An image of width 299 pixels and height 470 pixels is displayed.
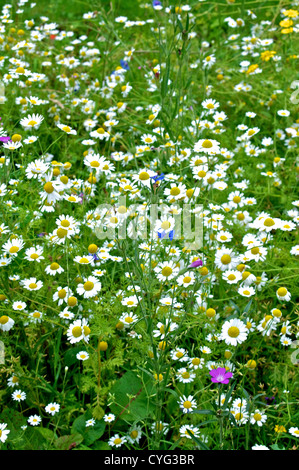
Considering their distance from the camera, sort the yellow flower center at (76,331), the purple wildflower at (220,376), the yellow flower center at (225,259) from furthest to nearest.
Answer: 1. the yellow flower center at (225,259)
2. the yellow flower center at (76,331)
3. the purple wildflower at (220,376)

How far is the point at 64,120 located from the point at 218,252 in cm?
157

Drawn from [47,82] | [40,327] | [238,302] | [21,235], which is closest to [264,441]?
[238,302]

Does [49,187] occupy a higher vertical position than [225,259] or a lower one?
higher

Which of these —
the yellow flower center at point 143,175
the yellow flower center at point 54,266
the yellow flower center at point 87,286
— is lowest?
the yellow flower center at point 87,286

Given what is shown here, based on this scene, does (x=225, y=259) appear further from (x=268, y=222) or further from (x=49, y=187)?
(x=49, y=187)

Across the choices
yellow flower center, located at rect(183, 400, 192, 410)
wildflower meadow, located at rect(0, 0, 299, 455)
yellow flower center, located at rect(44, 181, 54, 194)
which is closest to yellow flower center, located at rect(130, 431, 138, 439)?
wildflower meadow, located at rect(0, 0, 299, 455)

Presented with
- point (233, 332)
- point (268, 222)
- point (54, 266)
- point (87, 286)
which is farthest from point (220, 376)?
point (268, 222)

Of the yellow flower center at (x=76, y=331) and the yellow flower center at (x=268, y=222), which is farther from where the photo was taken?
the yellow flower center at (x=268, y=222)

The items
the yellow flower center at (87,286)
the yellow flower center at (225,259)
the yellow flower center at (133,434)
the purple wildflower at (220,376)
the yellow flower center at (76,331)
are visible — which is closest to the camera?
the purple wildflower at (220,376)

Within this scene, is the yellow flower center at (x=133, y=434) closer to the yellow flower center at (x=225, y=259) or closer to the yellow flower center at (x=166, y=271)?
the yellow flower center at (x=166, y=271)

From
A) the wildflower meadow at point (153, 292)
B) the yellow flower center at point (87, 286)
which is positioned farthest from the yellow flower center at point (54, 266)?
the yellow flower center at point (87, 286)

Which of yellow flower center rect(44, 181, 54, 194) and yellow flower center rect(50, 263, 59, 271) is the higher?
yellow flower center rect(44, 181, 54, 194)

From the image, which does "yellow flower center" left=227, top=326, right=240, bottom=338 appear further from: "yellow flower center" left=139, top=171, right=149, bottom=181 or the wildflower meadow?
"yellow flower center" left=139, top=171, right=149, bottom=181

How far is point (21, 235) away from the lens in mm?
2090
